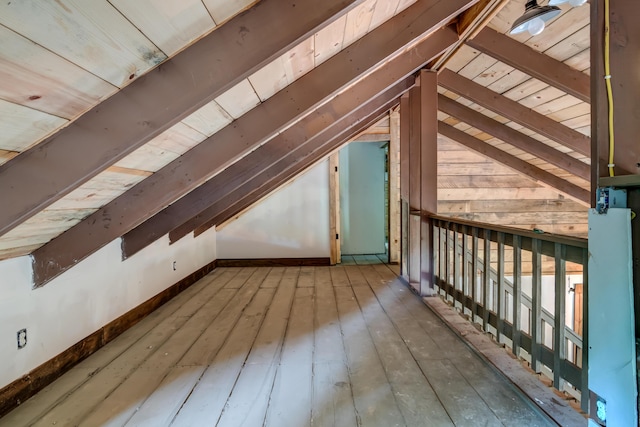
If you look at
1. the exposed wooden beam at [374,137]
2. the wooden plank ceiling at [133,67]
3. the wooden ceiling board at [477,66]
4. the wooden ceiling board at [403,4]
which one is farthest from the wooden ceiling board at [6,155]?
the exposed wooden beam at [374,137]

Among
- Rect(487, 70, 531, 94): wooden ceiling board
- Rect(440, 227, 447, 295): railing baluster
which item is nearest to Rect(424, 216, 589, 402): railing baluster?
Rect(440, 227, 447, 295): railing baluster

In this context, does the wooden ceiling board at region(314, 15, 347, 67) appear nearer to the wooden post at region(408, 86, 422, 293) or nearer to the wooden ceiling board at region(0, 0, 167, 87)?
the wooden ceiling board at region(0, 0, 167, 87)

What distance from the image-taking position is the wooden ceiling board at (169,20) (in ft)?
2.54

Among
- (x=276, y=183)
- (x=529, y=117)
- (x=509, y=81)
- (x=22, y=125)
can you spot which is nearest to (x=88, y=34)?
(x=22, y=125)

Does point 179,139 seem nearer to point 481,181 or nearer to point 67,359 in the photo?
point 67,359

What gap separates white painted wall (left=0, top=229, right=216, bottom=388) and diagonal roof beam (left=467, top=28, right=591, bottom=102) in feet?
10.0

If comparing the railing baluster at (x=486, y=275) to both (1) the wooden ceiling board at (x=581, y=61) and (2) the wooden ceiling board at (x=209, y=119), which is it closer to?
(1) the wooden ceiling board at (x=581, y=61)

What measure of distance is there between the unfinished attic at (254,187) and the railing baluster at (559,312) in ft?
0.05

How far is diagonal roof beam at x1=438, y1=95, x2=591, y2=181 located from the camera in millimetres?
3777

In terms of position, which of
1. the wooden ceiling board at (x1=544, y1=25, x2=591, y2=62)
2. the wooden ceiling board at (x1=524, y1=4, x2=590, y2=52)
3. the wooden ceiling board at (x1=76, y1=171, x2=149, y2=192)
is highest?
the wooden ceiling board at (x1=524, y1=4, x2=590, y2=52)

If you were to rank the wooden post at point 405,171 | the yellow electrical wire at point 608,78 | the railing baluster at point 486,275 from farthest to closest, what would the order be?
the wooden post at point 405,171
the railing baluster at point 486,275
the yellow electrical wire at point 608,78

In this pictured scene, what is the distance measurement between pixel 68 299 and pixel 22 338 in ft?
1.07

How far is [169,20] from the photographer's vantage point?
0.85 m

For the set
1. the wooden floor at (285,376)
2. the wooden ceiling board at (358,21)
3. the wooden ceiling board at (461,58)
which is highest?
the wooden ceiling board at (461,58)
